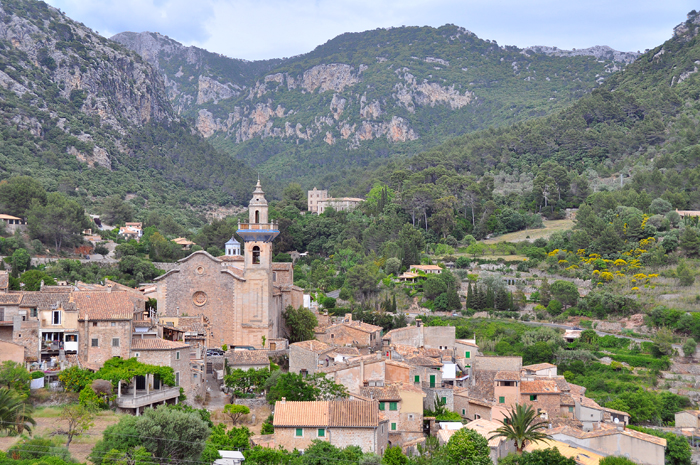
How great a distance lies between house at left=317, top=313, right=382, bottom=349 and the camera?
42.1 metres

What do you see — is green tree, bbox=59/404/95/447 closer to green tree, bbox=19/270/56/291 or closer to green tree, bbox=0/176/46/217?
green tree, bbox=19/270/56/291

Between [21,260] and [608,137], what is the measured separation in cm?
7525

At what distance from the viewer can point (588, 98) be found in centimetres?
11062

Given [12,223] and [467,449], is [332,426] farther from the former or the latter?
[12,223]

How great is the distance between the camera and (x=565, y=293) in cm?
5847

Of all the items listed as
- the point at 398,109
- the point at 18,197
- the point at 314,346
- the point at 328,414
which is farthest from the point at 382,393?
the point at 398,109

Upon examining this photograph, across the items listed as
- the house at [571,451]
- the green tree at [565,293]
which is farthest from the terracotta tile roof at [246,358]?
the green tree at [565,293]

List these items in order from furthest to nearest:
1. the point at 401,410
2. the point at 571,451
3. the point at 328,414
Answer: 1. the point at 401,410
2. the point at 571,451
3. the point at 328,414

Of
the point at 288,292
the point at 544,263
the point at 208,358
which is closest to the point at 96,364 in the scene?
the point at 208,358

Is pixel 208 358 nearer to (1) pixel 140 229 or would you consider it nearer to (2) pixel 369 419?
(2) pixel 369 419

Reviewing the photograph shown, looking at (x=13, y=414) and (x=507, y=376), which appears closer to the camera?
(x=13, y=414)

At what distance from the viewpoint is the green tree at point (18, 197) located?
6838 centimetres

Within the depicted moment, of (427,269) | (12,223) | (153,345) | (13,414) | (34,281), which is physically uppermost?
(12,223)

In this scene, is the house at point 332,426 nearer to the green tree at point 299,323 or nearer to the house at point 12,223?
the green tree at point 299,323
